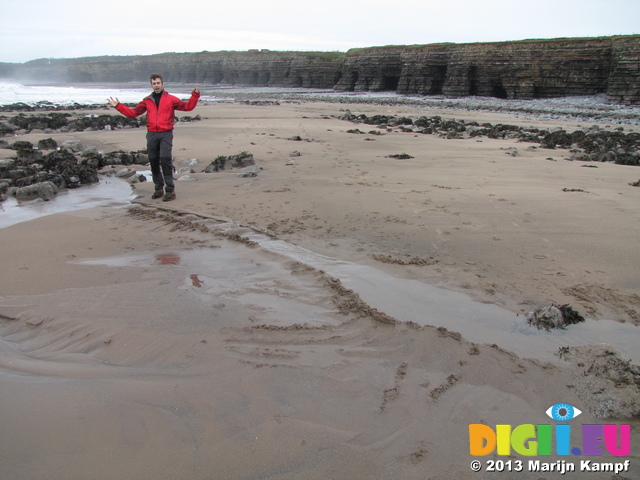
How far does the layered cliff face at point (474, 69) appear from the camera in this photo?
29.0 m

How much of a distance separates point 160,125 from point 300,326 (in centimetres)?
507

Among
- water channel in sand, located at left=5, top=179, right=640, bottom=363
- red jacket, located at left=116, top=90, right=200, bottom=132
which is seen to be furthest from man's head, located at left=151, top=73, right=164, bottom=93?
water channel in sand, located at left=5, top=179, right=640, bottom=363

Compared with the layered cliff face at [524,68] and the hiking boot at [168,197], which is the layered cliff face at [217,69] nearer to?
the layered cliff face at [524,68]

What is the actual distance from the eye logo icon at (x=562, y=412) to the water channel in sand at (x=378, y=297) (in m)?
0.46

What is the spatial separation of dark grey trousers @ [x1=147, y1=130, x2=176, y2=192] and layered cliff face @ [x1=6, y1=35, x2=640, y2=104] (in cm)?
2997

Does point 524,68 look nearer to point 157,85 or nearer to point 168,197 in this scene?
point 157,85

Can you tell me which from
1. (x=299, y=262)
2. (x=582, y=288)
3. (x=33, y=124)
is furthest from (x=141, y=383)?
(x=33, y=124)

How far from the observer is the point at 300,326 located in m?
3.19

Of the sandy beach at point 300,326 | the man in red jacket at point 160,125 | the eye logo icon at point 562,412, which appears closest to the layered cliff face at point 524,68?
the sandy beach at point 300,326

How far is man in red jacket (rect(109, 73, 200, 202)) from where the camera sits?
675 cm

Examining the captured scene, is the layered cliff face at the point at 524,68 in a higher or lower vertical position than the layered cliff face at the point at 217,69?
lower

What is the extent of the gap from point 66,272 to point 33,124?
1530cm

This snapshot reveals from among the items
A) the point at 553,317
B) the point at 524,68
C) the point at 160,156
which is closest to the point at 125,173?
the point at 160,156

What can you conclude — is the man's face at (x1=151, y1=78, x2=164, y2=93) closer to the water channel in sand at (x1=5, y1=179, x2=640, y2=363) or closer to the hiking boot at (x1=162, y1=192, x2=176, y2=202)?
the hiking boot at (x1=162, y1=192, x2=176, y2=202)
